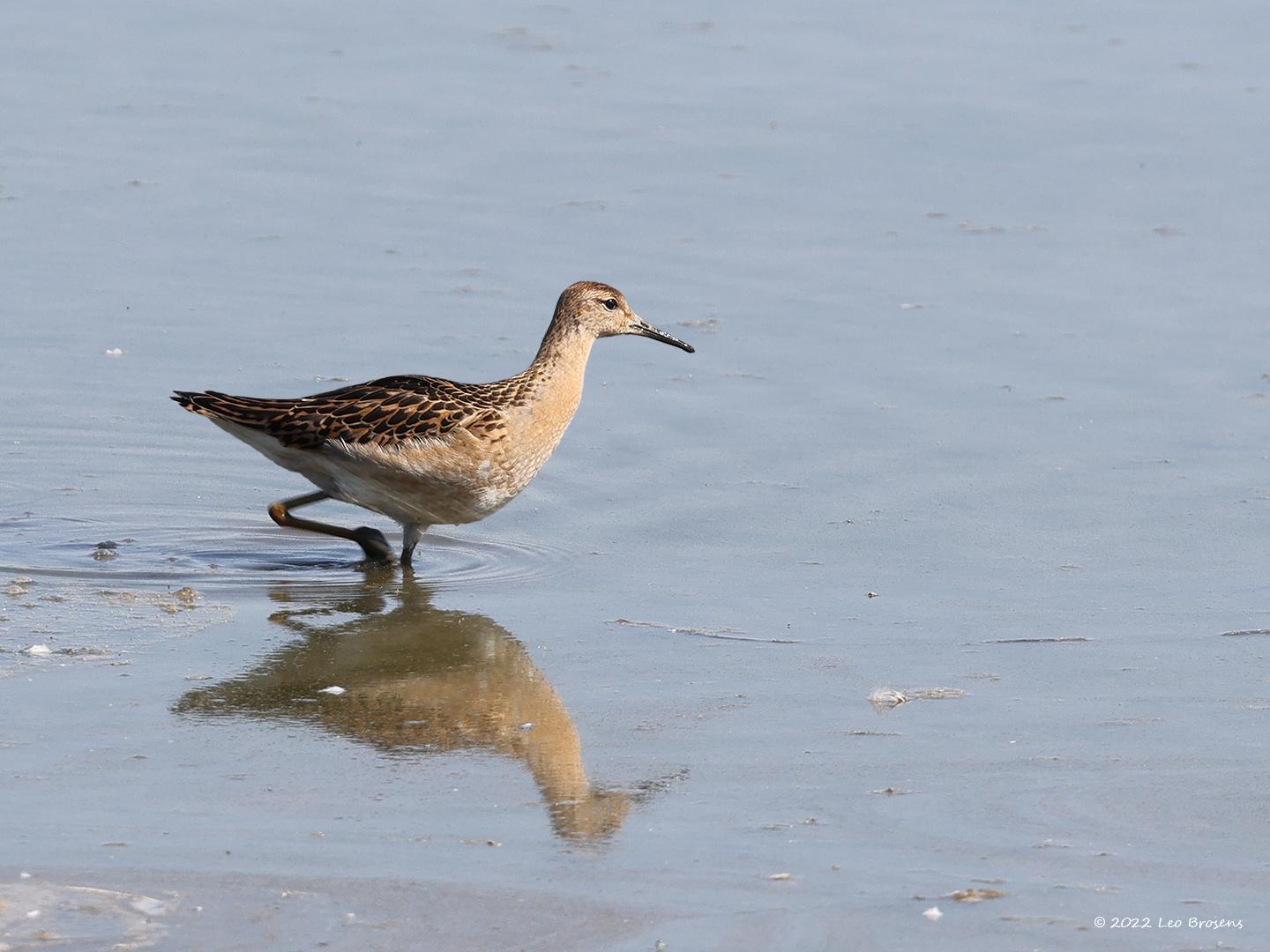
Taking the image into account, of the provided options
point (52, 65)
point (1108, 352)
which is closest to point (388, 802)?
point (1108, 352)

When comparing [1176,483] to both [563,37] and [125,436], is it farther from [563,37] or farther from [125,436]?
[563,37]

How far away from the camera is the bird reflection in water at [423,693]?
6.84 metres

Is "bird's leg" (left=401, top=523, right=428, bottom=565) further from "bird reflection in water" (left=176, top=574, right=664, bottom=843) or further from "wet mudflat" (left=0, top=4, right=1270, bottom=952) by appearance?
"bird reflection in water" (left=176, top=574, right=664, bottom=843)

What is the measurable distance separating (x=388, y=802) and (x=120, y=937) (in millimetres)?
1135

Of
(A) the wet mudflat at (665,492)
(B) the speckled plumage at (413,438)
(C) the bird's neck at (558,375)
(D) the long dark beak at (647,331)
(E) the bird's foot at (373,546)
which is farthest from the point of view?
(D) the long dark beak at (647,331)

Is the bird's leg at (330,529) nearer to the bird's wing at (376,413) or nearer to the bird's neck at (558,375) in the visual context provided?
the bird's wing at (376,413)

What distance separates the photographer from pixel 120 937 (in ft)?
18.4

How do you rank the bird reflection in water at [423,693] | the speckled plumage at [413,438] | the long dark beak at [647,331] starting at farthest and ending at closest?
the long dark beak at [647,331] < the speckled plumage at [413,438] < the bird reflection in water at [423,693]

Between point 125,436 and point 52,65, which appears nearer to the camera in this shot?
point 125,436

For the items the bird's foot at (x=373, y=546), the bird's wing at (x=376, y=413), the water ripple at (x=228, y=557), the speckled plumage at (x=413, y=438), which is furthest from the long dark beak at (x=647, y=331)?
the bird's foot at (x=373, y=546)

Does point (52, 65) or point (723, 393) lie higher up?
point (52, 65)

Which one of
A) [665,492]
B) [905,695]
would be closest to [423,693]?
[905,695]

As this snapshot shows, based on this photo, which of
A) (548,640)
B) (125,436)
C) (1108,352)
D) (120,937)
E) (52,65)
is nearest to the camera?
(120,937)

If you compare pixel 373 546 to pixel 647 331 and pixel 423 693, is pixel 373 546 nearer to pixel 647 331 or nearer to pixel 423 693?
pixel 647 331
